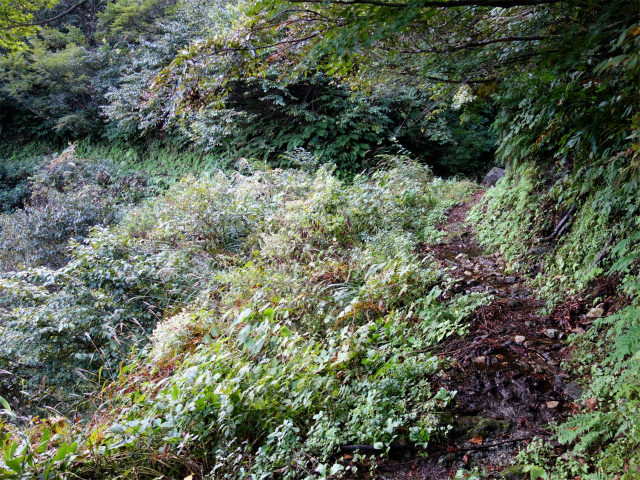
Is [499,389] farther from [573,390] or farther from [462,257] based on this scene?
[462,257]

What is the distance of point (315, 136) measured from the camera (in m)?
11.6

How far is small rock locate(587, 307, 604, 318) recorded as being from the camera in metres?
2.68

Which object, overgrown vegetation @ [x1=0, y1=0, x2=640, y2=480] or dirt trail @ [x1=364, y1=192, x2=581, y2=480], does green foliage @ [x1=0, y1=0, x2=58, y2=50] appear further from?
dirt trail @ [x1=364, y1=192, x2=581, y2=480]

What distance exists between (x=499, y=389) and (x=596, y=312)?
1.01 m

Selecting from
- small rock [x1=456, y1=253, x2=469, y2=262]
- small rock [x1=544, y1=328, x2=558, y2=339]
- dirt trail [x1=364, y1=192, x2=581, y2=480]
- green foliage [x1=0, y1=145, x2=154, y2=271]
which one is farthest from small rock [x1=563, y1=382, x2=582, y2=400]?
green foliage [x1=0, y1=145, x2=154, y2=271]

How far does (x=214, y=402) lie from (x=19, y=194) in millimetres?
17914

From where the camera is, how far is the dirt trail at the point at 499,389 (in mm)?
2016

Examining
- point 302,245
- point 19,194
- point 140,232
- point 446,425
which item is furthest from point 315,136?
point 19,194

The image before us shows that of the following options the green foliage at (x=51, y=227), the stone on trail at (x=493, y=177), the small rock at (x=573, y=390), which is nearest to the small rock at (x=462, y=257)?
the small rock at (x=573, y=390)

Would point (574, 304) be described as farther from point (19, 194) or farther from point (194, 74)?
point (19, 194)

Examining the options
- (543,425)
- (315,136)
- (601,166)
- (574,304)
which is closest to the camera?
(543,425)

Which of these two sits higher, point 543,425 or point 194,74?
point 194,74

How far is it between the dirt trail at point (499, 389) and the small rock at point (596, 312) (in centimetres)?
21

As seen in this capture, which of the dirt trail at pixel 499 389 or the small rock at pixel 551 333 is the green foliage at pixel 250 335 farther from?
the small rock at pixel 551 333
